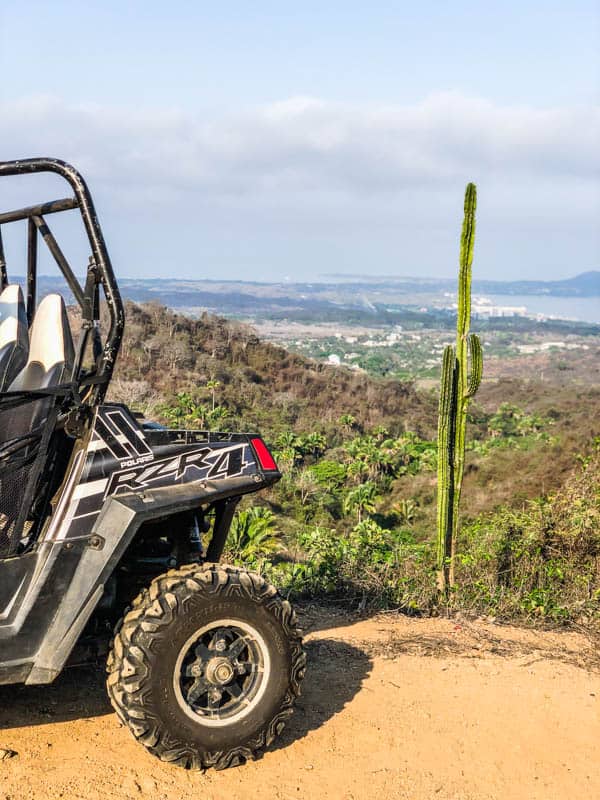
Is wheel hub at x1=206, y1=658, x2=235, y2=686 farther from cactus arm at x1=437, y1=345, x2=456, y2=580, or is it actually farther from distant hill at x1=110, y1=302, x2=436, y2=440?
distant hill at x1=110, y1=302, x2=436, y2=440

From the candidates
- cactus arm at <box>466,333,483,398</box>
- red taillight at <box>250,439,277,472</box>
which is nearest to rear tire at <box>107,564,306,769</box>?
red taillight at <box>250,439,277,472</box>

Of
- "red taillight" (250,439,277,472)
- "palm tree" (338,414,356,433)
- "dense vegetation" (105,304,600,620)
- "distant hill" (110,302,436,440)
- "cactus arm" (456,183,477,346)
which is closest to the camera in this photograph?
"red taillight" (250,439,277,472)

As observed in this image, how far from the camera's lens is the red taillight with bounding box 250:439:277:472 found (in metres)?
4.68

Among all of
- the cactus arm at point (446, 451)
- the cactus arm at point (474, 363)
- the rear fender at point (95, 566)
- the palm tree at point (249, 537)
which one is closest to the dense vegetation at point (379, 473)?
the palm tree at point (249, 537)

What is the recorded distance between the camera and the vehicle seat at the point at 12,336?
4344 mm

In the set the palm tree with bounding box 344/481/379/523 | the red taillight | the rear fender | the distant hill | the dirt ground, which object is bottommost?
the palm tree with bounding box 344/481/379/523

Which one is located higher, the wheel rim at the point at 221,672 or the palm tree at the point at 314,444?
the wheel rim at the point at 221,672

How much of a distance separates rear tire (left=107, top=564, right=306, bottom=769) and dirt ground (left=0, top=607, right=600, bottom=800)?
6.8 inches

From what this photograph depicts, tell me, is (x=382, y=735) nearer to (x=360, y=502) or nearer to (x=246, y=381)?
(x=360, y=502)

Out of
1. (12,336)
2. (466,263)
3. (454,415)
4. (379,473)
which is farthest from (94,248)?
(379,473)

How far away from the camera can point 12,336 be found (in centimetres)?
439

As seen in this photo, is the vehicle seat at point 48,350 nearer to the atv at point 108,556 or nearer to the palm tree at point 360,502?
the atv at point 108,556

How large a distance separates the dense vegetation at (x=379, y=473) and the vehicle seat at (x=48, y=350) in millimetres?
3937

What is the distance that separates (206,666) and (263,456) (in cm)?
118
